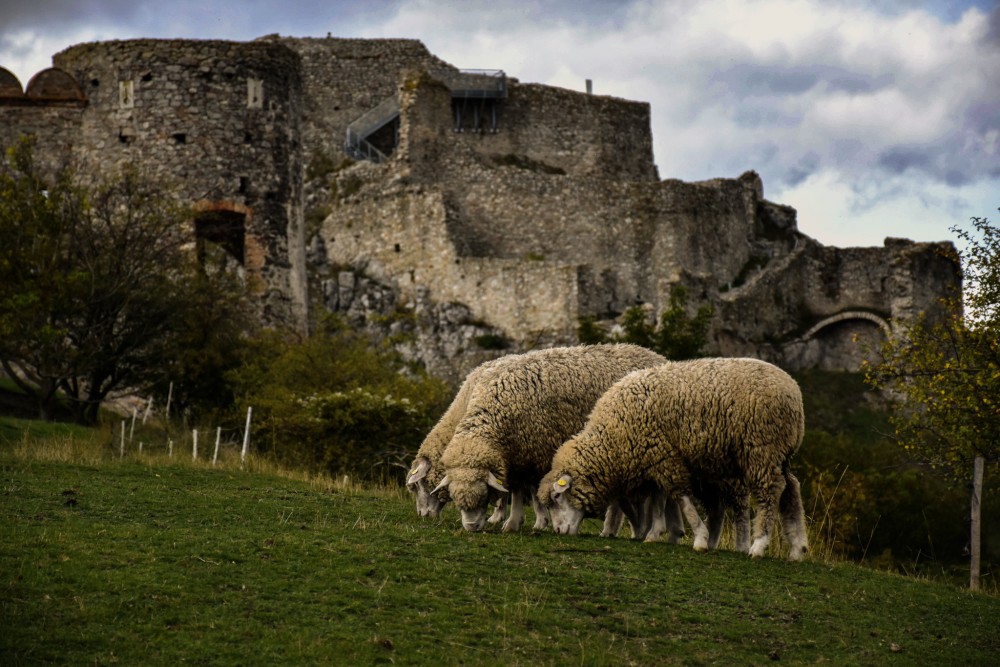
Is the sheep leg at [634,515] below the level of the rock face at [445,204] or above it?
below

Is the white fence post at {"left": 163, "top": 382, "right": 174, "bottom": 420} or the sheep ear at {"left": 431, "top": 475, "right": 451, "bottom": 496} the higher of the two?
the white fence post at {"left": 163, "top": 382, "right": 174, "bottom": 420}

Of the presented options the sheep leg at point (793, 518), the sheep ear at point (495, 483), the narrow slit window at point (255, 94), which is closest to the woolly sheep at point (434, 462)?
the sheep ear at point (495, 483)

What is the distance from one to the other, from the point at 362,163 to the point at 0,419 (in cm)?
3028

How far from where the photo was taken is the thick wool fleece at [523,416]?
709 inches

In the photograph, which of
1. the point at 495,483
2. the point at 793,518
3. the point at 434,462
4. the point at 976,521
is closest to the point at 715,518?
the point at 793,518

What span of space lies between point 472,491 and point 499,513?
1.71 meters

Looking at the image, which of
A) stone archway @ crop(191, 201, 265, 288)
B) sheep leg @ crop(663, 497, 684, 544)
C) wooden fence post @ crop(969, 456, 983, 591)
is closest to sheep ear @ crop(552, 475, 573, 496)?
sheep leg @ crop(663, 497, 684, 544)

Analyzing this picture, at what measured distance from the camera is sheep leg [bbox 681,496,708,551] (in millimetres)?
16828

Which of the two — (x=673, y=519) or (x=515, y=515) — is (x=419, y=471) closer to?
(x=515, y=515)

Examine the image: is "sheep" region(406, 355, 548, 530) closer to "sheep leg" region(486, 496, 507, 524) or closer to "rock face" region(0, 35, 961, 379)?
"sheep leg" region(486, 496, 507, 524)

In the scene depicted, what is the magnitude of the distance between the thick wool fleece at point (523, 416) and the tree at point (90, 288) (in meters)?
11.6

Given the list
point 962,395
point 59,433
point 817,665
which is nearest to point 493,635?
point 817,665

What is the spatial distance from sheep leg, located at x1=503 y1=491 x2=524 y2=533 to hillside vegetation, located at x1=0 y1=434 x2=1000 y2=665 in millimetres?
577

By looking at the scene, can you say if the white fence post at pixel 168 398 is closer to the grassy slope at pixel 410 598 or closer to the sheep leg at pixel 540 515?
the grassy slope at pixel 410 598
